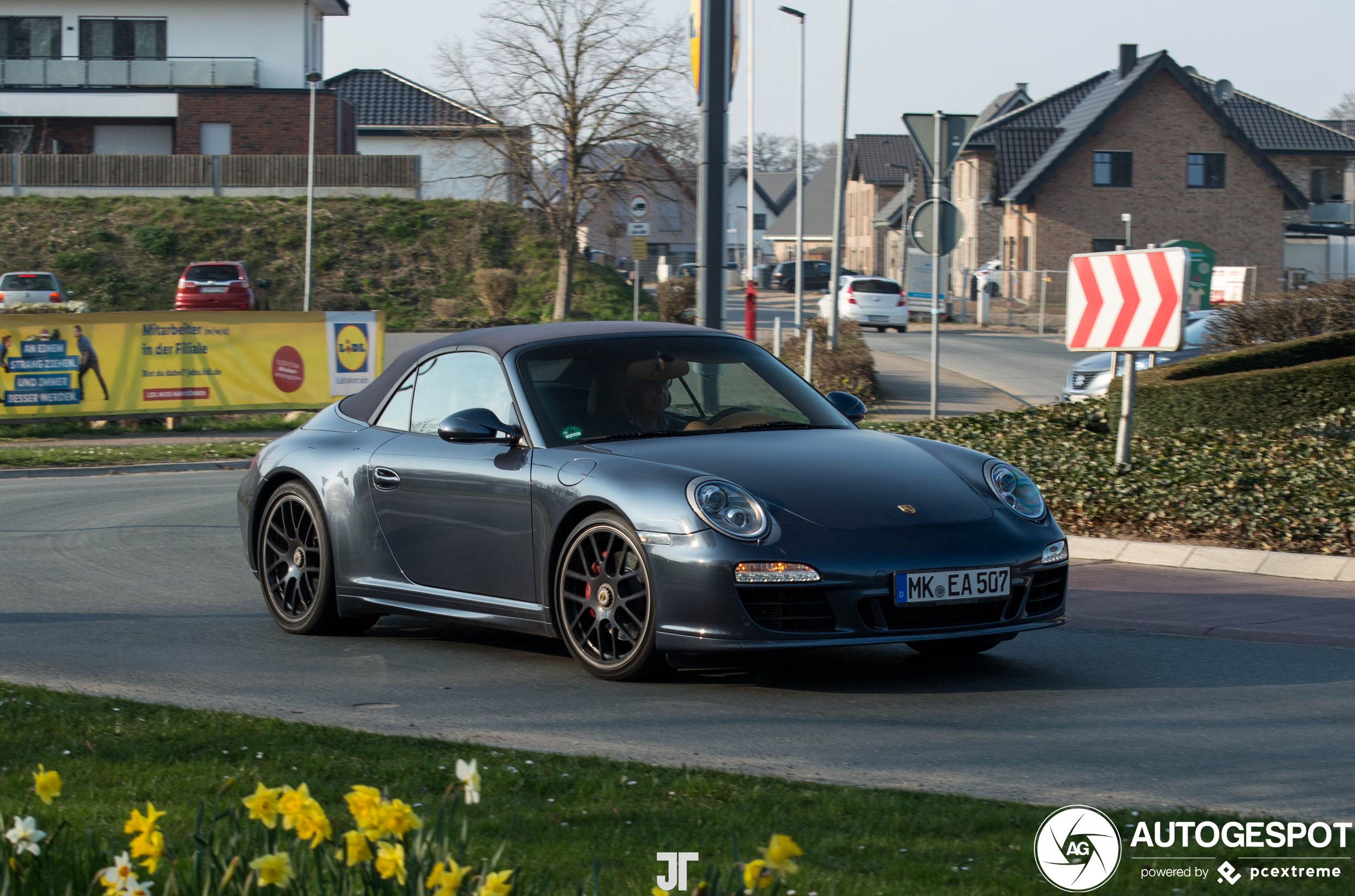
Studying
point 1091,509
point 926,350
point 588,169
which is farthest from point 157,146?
point 1091,509

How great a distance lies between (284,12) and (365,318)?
40.3 metres

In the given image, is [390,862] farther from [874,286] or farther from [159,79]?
[159,79]

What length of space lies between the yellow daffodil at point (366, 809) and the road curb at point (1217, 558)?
7953mm

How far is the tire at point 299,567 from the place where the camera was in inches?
310

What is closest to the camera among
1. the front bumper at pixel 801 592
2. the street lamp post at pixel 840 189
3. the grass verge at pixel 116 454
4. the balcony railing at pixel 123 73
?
the front bumper at pixel 801 592

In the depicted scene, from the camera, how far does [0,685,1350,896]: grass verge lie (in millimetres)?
3846

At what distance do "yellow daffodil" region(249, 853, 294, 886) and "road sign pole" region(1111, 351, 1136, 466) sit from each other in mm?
9545

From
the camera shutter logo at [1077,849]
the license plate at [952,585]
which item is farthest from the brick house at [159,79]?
the camera shutter logo at [1077,849]

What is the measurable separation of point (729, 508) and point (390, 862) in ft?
11.6

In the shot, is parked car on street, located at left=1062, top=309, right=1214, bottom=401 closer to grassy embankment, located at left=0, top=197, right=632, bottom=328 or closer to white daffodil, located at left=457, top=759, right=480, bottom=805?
white daffodil, located at left=457, top=759, right=480, bottom=805

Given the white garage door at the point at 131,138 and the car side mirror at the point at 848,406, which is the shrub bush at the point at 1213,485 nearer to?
the car side mirror at the point at 848,406

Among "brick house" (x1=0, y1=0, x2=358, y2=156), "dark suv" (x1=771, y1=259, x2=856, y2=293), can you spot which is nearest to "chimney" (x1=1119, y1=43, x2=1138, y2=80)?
"dark suv" (x1=771, y1=259, x2=856, y2=293)

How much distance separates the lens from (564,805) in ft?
14.9

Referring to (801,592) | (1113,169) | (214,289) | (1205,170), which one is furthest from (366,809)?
(1205,170)
